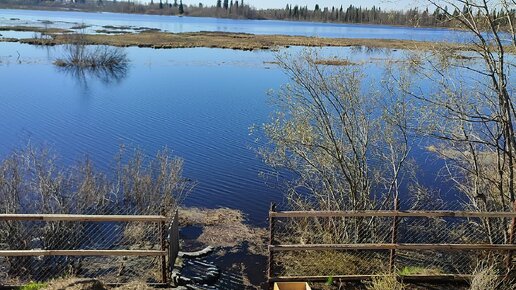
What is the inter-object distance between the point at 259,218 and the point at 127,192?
172 inches

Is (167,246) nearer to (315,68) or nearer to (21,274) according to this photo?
(21,274)

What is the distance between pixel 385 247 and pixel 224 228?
25.6 feet

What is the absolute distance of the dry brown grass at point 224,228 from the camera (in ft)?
50.6

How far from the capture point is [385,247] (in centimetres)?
950

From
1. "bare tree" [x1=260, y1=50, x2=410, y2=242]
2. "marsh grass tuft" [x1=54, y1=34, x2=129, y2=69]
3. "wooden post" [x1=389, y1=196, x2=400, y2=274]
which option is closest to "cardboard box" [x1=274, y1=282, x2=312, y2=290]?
"wooden post" [x1=389, y1=196, x2=400, y2=274]

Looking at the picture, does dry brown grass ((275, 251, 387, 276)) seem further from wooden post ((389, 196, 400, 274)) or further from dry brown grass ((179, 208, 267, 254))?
wooden post ((389, 196, 400, 274))

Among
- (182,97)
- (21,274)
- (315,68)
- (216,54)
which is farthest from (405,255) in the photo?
(216,54)

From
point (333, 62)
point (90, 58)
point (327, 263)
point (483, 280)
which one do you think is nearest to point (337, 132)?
point (333, 62)

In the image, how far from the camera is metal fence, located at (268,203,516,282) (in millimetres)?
9773

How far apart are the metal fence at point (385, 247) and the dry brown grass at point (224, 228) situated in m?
0.73

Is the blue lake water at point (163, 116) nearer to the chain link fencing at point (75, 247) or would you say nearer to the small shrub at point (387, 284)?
the chain link fencing at point (75, 247)

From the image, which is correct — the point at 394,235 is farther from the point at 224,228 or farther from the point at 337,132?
the point at 224,228

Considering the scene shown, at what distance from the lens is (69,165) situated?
65.5ft

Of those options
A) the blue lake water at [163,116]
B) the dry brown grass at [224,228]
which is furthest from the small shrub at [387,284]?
the blue lake water at [163,116]
